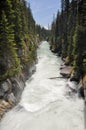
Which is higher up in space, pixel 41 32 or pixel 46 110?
pixel 46 110

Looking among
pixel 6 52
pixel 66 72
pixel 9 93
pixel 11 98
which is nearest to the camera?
pixel 11 98

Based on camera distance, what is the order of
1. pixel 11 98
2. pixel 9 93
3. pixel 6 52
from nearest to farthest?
pixel 11 98 → pixel 9 93 → pixel 6 52

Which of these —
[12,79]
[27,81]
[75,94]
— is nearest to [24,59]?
[27,81]

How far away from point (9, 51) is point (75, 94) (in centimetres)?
787

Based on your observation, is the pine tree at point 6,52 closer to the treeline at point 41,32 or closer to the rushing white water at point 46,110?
the rushing white water at point 46,110

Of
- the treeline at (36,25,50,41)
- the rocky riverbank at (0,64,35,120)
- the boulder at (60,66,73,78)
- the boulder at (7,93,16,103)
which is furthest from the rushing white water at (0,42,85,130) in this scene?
the treeline at (36,25,50,41)

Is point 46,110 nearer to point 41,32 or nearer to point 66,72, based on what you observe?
point 66,72

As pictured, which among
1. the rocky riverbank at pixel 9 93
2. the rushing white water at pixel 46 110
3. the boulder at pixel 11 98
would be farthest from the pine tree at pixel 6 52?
the rushing white water at pixel 46 110

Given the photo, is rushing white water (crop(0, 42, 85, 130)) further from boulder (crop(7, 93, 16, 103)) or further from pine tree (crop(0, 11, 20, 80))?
pine tree (crop(0, 11, 20, 80))

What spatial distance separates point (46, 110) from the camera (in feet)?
59.4

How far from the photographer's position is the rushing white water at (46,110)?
51.2ft

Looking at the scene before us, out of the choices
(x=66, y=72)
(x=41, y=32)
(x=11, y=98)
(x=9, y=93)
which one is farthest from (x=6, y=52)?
(x=41, y=32)

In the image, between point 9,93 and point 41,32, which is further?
point 41,32

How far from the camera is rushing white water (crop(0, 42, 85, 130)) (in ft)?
51.2
